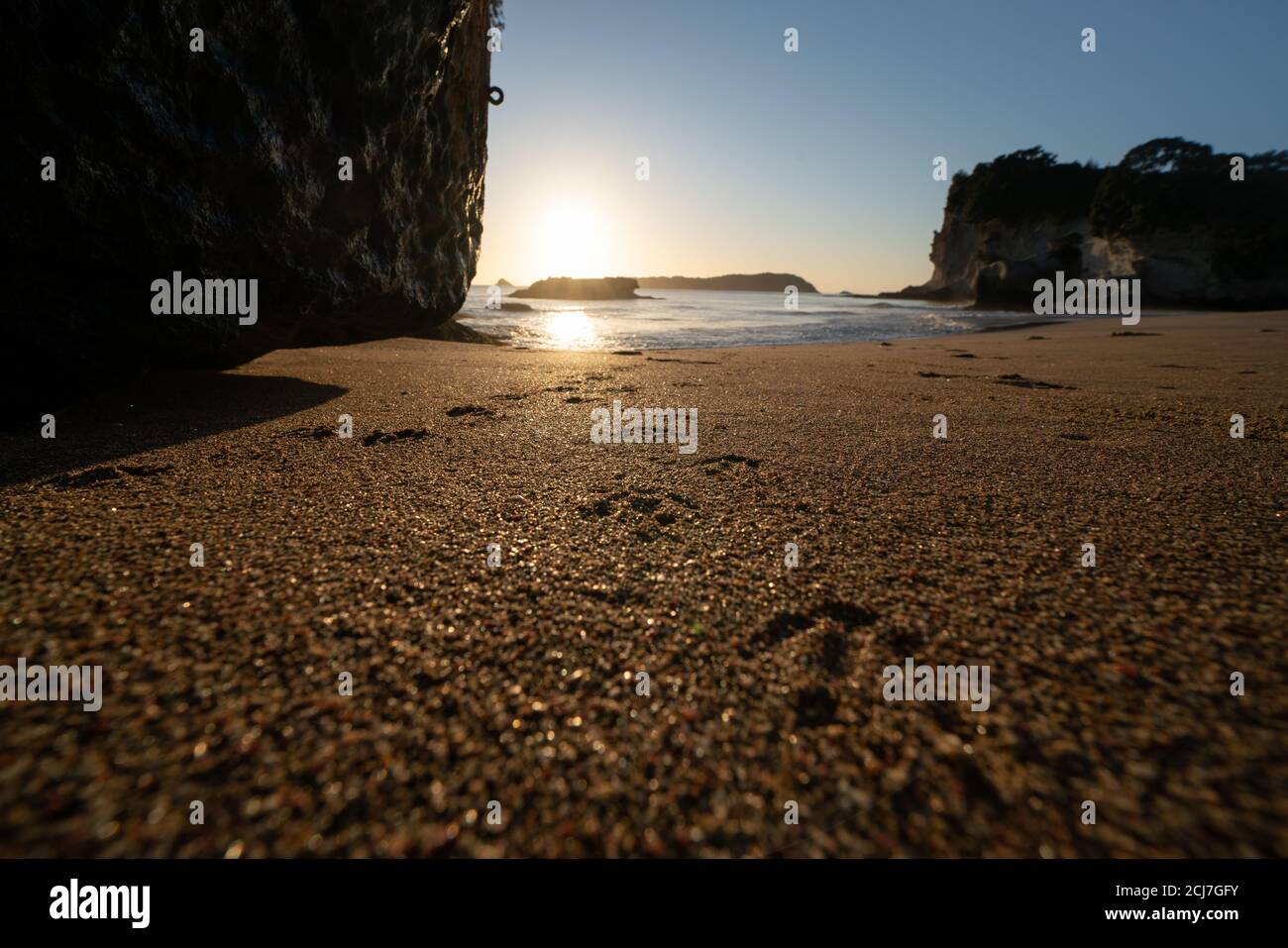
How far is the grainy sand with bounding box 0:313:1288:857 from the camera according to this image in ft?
2.55

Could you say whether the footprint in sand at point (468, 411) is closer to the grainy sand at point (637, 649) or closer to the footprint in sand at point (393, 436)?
the footprint in sand at point (393, 436)

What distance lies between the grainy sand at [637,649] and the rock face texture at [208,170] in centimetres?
77

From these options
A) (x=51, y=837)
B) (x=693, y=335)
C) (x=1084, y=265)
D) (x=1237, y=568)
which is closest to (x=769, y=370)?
(x=1237, y=568)

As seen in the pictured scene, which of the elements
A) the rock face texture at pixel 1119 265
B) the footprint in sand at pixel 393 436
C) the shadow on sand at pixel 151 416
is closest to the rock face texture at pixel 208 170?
the shadow on sand at pixel 151 416

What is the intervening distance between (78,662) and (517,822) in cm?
92

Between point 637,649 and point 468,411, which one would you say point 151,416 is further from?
point 637,649

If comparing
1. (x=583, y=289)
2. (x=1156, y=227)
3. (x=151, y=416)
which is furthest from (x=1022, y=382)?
(x=583, y=289)

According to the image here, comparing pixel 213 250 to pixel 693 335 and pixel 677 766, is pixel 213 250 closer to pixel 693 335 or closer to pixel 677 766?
pixel 677 766

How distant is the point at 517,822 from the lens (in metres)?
0.76

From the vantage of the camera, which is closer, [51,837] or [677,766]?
[51,837]

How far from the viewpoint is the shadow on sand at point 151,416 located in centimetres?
225

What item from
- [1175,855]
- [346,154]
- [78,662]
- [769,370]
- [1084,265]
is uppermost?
[1084,265]

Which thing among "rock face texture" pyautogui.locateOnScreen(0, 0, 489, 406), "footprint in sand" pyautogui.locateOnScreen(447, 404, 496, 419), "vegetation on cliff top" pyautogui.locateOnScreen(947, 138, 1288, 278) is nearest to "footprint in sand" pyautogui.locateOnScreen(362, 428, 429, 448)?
"footprint in sand" pyautogui.locateOnScreen(447, 404, 496, 419)

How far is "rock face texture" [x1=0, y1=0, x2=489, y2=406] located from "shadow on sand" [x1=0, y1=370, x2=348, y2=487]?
8.4 inches
